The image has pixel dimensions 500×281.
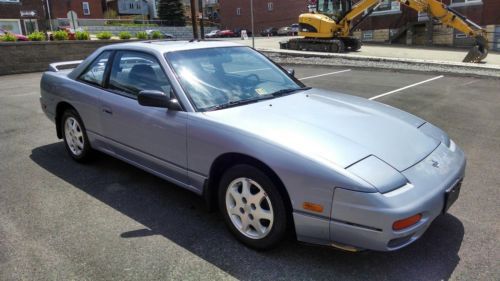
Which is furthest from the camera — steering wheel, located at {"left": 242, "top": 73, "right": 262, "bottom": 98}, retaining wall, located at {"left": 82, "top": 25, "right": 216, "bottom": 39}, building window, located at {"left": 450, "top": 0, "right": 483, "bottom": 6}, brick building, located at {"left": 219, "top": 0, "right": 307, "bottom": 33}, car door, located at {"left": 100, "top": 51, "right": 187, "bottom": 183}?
brick building, located at {"left": 219, "top": 0, "right": 307, "bottom": 33}

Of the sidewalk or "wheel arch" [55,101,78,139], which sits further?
the sidewalk

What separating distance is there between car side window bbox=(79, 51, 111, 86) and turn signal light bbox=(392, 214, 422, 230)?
332cm

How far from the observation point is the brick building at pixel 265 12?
58.2 metres

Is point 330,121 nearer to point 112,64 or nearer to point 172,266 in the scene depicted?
point 172,266

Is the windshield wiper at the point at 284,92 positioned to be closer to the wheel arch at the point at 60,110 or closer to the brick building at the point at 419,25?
the wheel arch at the point at 60,110

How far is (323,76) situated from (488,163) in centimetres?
758

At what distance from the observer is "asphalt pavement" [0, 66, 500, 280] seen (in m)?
2.85

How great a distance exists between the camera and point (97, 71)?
4.59 meters

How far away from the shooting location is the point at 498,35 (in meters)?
23.6

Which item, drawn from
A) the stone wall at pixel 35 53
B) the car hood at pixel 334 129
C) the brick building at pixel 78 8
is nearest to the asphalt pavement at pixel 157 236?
the car hood at pixel 334 129

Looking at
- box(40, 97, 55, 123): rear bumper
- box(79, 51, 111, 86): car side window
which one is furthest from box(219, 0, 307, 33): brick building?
box(79, 51, 111, 86): car side window

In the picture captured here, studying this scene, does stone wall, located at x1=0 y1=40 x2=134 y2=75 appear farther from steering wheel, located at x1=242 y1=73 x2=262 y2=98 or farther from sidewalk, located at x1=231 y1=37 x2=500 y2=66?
steering wheel, located at x1=242 y1=73 x2=262 y2=98

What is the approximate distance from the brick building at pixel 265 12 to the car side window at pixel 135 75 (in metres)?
55.5

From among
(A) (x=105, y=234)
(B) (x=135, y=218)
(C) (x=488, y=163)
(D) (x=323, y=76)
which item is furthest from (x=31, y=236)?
(D) (x=323, y=76)
